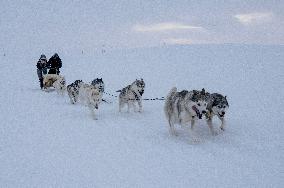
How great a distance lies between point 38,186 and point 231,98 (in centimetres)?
768

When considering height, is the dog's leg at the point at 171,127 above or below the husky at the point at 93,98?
below

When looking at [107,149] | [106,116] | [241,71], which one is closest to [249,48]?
[241,71]

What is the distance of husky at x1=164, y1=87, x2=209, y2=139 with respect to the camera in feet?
20.0

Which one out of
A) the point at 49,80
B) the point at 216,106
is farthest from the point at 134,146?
the point at 49,80

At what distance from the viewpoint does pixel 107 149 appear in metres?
6.11

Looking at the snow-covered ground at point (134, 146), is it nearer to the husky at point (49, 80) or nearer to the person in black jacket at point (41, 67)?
the husky at point (49, 80)

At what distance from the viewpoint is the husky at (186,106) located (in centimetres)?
609

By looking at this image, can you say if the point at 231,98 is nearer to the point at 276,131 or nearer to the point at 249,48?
the point at 276,131

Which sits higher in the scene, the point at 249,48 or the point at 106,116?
the point at 249,48

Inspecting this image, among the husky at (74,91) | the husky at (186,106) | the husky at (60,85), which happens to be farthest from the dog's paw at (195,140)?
the husky at (60,85)

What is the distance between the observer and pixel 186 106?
6188 millimetres

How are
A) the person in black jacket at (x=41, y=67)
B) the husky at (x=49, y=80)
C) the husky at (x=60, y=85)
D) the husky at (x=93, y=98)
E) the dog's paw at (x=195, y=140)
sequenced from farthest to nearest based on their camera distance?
the person in black jacket at (x=41, y=67)
the husky at (x=49, y=80)
the husky at (x=60, y=85)
the husky at (x=93, y=98)
the dog's paw at (x=195, y=140)

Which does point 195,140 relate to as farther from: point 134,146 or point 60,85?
point 60,85

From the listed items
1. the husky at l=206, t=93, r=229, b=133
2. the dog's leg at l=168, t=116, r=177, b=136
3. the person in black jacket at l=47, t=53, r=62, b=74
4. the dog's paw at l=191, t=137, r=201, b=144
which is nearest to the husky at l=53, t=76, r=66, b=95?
the person in black jacket at l=47, t=53, r=62, b=74
